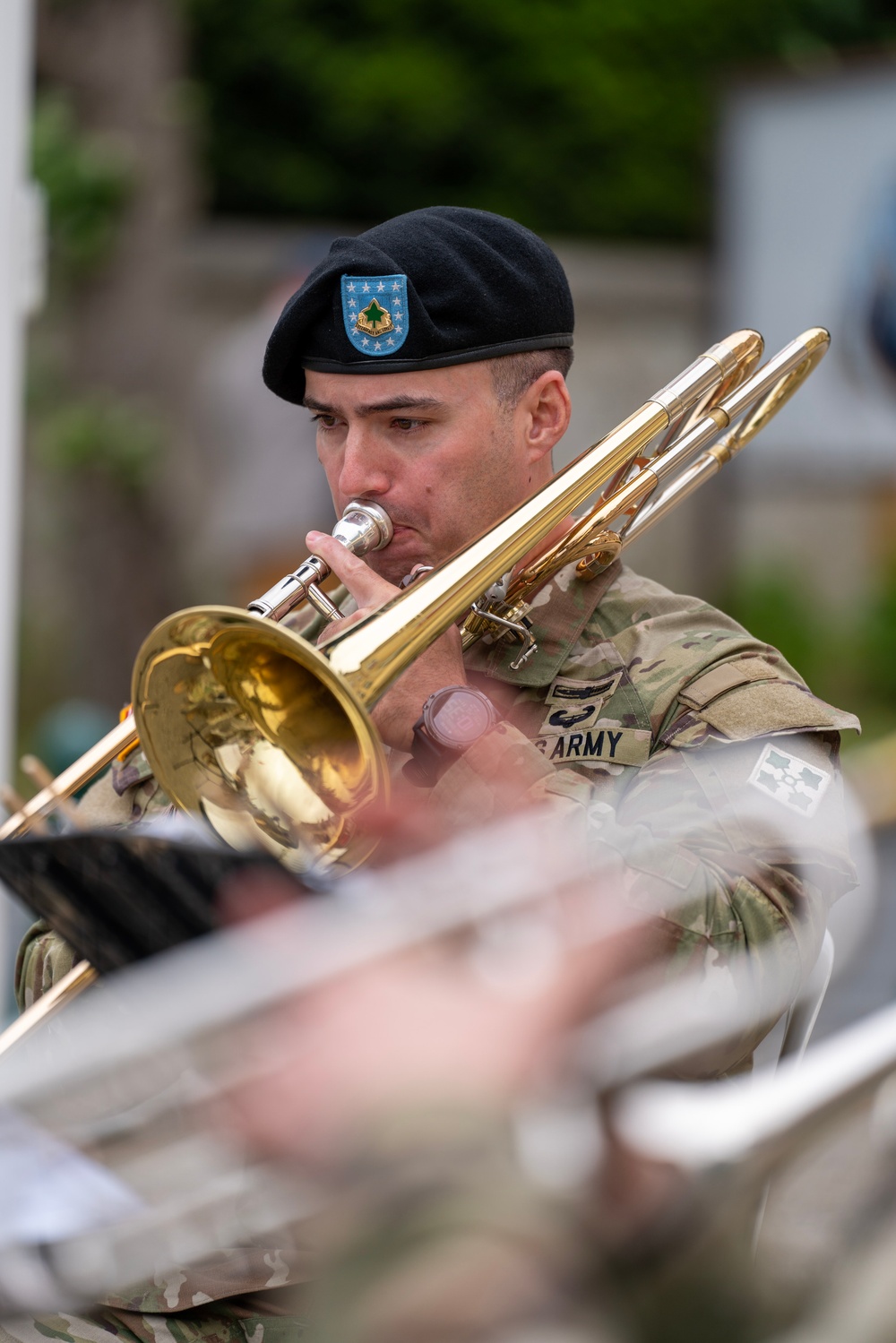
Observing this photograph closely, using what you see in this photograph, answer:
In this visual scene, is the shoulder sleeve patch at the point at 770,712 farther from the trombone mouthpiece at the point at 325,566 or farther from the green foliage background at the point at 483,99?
the green foliage background at the point at 483,99

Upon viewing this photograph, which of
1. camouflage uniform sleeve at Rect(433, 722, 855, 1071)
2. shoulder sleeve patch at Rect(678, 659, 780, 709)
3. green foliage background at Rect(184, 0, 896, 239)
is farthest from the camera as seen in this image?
green foliage background at Rect(184, 0, 896, 239)

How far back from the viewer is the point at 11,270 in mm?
3465

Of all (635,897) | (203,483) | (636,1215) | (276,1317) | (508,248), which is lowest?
(203,483)

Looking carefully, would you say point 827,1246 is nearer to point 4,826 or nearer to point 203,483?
point 4,826

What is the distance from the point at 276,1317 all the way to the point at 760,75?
6.49 meters

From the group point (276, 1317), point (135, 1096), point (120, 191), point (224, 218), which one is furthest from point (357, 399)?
point (224, 218)

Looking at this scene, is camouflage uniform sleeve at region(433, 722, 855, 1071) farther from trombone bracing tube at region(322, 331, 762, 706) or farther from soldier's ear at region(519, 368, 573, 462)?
soldier's ear at region(519, 368, 573, 462)

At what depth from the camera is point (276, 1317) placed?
1718 mm

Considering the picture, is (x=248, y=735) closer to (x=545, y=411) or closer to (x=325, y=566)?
(x=325, y=566)

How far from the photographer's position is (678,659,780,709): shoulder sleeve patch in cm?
176

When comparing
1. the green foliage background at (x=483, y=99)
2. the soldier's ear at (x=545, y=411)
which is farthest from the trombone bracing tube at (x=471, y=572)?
the green foliage background at (x=483, y=99)

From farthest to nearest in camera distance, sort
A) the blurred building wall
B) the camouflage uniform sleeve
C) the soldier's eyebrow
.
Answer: the blurred building wall
the soldier's eyebrow
the camouflage uniform sleeve

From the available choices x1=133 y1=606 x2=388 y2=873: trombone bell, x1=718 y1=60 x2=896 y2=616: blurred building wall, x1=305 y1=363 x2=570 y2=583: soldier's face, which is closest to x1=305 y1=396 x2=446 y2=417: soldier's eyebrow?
x1=305 y1=363 x2=570 y2=583: soldier's face

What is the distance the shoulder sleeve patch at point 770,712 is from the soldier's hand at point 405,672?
279mm
